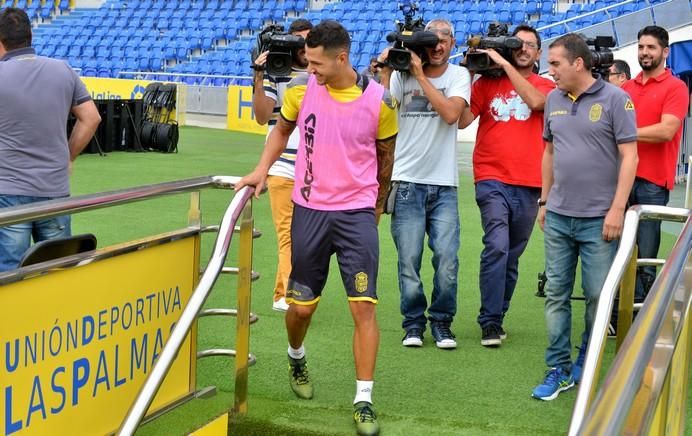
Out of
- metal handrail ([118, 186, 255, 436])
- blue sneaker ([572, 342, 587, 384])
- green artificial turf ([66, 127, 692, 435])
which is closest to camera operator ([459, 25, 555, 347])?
green artificial turf ([66, 127, 692, 435])

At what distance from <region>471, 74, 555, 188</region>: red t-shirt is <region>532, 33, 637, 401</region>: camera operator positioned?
72cm

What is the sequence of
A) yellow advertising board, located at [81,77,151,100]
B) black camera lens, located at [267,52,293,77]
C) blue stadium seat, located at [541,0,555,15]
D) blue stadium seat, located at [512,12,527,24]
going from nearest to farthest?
1. black camera lens, located at [267,52,293,77]
2. yellow advertising board, located at [81,77,151,100]
3. blue stadium seat, located at [512,12,527,24]
4. blue stadium seat, located at [541,0,555,15]

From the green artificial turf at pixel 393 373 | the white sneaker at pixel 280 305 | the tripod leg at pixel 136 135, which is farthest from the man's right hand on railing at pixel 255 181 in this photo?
the tripod leg at pixel 136 135

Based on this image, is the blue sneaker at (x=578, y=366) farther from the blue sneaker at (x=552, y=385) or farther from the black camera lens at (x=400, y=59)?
the black camera lens at (x=400, y=59)

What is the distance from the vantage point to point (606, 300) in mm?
3740

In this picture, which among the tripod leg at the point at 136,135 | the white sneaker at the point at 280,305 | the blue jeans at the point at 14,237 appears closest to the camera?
the blue jeans at the point at 14,237

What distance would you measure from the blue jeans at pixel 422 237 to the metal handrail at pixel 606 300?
1684mm

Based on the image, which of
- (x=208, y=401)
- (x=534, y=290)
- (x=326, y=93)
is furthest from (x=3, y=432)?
(x=534, y=290)

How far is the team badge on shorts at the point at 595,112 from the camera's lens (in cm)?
490

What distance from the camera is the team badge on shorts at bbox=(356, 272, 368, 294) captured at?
14.9ft

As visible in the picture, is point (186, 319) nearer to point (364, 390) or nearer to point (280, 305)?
point (364, 390)

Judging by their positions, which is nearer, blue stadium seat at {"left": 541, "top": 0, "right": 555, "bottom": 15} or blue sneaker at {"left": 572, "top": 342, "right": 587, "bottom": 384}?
blue sneaker at {"left": 572, "top": 342, "right": 587, "bottom": 384}

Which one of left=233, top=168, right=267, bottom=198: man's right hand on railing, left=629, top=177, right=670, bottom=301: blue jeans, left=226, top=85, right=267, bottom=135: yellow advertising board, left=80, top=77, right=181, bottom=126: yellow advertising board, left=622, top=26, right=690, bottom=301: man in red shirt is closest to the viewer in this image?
left=233, top=168, right=267, bottom=198: man's right hand on railing

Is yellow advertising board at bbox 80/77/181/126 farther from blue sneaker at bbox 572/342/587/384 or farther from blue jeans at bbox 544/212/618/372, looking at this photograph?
blue jeans at bbox 544/212/618/372
